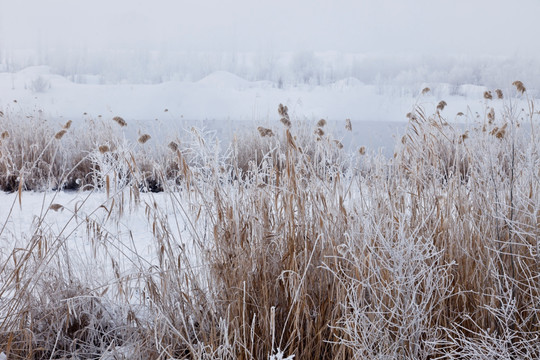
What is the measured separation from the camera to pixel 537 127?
195cm

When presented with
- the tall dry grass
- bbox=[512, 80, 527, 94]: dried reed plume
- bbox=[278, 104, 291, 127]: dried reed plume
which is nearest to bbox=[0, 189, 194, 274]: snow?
the tall dry grass

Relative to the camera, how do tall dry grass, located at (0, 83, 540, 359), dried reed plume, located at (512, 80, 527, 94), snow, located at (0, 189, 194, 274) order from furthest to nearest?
snow, located at (0, 189, 194, 274) → dried reed plume, located at (512, 80, 527, 94) → tall dry grass, located at (0, 83, 540, 359)

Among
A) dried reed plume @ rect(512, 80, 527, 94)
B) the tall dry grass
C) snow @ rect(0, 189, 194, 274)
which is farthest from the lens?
snow @ rect(0, 189, 194, 274)

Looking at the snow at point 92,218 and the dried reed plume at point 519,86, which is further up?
the dried reed plume at point 519,86

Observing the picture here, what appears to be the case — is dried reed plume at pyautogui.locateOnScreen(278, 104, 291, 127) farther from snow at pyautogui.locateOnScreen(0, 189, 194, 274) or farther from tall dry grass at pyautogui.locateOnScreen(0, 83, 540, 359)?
snow at pyautogui.locateOnScreen(0, 189, 194, 274)

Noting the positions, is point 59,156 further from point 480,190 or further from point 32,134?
point 480,190

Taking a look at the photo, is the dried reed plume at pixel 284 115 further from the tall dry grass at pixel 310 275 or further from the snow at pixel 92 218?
the snow at pixel 92 218

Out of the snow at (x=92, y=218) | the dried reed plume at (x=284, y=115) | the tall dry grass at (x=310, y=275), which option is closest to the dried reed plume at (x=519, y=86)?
the tall dry grass at (x=310, y=275)

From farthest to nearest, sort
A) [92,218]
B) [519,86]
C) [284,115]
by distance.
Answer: [92,218] → [519,86] → [284,115]

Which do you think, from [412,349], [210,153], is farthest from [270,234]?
[412,349]

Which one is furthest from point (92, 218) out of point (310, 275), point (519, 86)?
point (519, 86)

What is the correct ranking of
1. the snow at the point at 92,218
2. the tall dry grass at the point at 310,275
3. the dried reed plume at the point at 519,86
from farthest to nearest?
the snow at the point at 92,218 → the dried reed plume at the point at 519,86 → the tall dry grass at the point at 310,275

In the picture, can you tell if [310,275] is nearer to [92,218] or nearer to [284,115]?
[284,115]

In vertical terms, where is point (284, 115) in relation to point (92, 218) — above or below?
above
